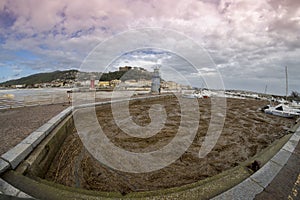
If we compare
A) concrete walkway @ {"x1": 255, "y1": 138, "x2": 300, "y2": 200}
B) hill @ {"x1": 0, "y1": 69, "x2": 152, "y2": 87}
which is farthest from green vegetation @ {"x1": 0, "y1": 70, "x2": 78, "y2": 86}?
concrete walkway @ {"x1": 255, "y1": 138, "x2": 300, "y2": 200}

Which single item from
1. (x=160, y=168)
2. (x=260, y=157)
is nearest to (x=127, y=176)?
(x=160, y=168)

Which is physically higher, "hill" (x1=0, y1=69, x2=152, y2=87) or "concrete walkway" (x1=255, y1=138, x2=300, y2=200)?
"hill" (x1=0, y1=69, x2=152, y2=87)

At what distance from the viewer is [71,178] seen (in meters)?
3.29

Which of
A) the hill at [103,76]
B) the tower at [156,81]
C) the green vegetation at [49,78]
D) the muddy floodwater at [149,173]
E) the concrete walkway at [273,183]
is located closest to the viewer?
the concrete walkway at [273,183]

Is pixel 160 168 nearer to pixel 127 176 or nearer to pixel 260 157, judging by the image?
pixel 127 176

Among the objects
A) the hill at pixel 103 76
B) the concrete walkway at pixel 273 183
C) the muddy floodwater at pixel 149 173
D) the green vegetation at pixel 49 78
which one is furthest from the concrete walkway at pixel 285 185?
the green vegetation at pixel 49 78

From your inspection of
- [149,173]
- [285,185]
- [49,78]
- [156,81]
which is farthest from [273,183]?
[49,78]

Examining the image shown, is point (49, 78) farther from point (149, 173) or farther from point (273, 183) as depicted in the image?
point (273, 183)

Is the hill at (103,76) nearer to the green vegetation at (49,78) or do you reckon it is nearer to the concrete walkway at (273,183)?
the green vegetation at (49,78)

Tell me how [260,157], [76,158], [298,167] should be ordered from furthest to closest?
[76,158]
[260,157]
[298,167]

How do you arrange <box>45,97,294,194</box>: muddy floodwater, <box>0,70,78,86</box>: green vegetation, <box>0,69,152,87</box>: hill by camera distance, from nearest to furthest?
<box>45,97,294,194</box>: muddy floodwater < <box>0,69,152,87</box>: hill < <box>0,70,78,86</box>: green vegetation

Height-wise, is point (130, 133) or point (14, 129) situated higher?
point (14, 129)

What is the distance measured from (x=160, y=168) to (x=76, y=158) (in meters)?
2.31

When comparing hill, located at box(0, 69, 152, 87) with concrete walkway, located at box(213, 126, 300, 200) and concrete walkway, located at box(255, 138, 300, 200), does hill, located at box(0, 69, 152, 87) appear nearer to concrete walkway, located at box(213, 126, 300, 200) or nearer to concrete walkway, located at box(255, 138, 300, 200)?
concrete walkway, located at box(213, 126, 300, 200)
